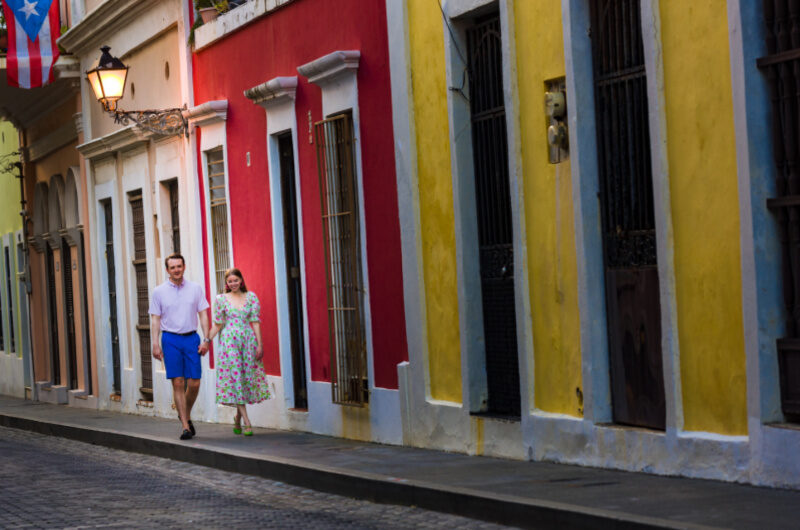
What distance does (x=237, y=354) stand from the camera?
52.2 feet

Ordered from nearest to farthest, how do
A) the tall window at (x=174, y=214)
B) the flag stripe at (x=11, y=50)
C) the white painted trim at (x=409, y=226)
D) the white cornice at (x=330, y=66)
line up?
the white painted trim at (x=409, y=226), the white cornice at (x=330, y=66), the tall window at (x=174, y=214), the flag stripe at (x=11, y=50)

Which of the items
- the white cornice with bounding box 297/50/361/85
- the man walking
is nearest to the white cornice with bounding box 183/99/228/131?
the man walking

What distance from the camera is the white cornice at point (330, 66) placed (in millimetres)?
14461

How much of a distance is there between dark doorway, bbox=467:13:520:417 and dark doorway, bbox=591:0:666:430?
1.49 m

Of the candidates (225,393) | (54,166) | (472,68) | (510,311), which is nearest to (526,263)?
(510,311)

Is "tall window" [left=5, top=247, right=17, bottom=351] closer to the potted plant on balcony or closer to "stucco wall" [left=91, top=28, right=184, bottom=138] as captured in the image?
"stucco wall" [left=91, top=28, right=184, bottom=138]

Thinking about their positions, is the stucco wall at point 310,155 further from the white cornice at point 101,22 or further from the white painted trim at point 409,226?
the white cornice at point 101,22

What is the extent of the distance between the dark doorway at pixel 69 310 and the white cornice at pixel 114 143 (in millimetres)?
2774

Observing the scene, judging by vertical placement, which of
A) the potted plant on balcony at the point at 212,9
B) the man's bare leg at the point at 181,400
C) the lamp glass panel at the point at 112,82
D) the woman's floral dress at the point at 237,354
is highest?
the potted plant on balcony at the point at 212,9

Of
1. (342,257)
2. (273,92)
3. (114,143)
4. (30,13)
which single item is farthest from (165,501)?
(30,13)

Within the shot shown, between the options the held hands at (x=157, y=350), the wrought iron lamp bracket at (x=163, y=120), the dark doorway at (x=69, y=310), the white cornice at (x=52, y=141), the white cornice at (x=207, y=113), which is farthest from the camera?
the dark doorway at (x=69, y=310)

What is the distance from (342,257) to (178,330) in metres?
2.04

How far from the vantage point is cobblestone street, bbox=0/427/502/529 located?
398 inches

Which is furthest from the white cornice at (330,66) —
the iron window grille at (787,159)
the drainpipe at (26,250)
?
the drainpipe at (26,250)
